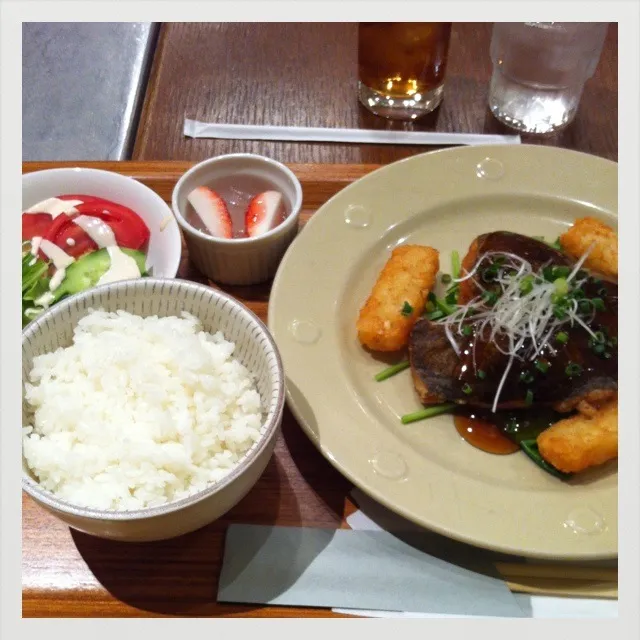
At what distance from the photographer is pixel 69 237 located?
1652 mm

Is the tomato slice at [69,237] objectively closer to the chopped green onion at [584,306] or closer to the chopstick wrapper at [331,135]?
the chopstick wrapper at [331,135]

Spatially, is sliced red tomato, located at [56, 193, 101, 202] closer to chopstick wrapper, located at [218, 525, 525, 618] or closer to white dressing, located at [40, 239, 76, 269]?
white dressing, located at [40, 239, 76, 269]

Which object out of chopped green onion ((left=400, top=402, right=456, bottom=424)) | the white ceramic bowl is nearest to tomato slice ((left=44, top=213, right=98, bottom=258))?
the white ceramic bowl

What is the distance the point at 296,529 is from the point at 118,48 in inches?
80.4

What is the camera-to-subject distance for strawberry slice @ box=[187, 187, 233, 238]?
169 cm

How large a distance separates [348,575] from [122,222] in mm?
1041

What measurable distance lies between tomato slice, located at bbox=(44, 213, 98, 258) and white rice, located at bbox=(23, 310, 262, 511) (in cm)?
42

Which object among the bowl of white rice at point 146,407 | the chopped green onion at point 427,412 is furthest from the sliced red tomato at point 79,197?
the chopped green onion at point 427,412

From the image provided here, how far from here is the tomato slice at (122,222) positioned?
167cm

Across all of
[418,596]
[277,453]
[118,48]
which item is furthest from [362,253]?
[118,48]

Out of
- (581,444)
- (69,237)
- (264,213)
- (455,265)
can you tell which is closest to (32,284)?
(69,237)

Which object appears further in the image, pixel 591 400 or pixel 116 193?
pixel 116 193

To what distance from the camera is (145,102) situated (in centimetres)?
231

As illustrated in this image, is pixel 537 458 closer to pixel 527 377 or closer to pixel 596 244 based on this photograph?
pixel 527 377
